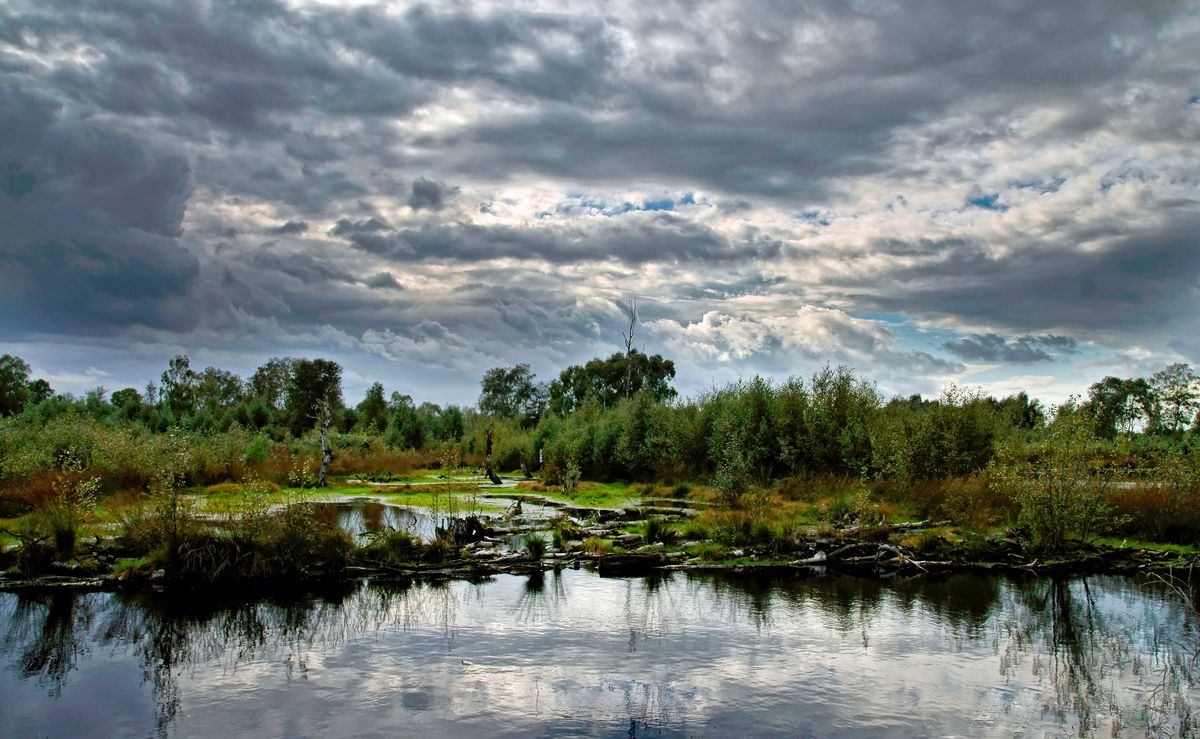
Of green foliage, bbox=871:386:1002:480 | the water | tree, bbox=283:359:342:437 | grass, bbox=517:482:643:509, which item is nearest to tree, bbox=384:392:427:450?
tree, bbox=283:359:342:437

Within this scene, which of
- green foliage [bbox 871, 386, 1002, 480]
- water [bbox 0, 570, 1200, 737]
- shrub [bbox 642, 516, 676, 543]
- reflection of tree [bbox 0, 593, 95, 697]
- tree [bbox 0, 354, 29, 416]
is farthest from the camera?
tree [bbox 0, 354, 29, 416]

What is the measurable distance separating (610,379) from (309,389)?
113ft

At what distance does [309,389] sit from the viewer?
9056cm

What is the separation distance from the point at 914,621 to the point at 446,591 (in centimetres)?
1065

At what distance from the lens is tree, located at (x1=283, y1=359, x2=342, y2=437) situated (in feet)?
283

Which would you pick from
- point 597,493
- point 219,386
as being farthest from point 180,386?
point 597,493

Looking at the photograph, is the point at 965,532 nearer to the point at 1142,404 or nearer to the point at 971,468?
the point at 971,468

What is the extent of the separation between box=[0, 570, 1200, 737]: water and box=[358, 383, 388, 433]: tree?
6687 centimetres

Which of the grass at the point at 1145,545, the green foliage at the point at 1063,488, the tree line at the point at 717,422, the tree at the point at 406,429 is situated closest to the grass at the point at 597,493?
the tree line at the point at 717,422

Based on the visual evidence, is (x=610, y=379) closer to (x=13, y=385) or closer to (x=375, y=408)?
(x=375, y=408)

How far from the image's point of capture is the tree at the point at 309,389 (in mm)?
86250

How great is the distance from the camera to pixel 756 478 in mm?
37406

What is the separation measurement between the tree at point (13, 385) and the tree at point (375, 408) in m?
29.3

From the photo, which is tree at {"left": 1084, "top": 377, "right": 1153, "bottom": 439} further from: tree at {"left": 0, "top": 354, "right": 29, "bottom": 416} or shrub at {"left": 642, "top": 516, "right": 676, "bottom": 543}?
tree at {"left": 0, "top": 354, "right": 29, "bottom": 416}
